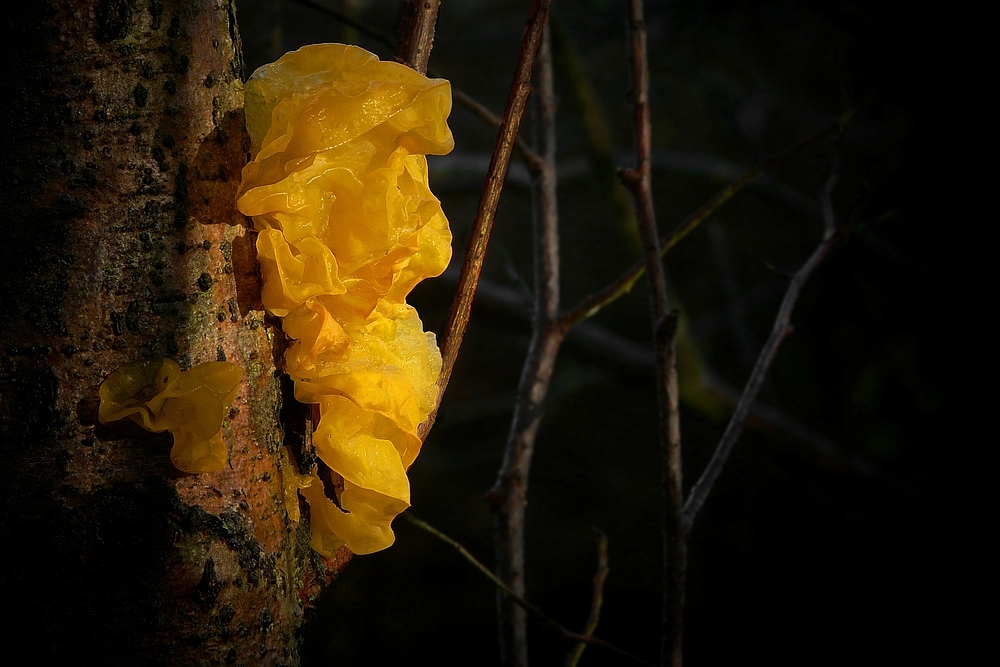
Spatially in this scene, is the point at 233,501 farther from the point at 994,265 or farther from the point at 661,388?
the point at 994,265

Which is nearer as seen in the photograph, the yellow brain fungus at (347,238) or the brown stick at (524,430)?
the yellow brain fungus at (347,238)

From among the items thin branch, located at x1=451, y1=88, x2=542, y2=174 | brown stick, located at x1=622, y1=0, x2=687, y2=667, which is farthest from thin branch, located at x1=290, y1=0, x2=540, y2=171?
brown stick, located at x1=622, y1=0, x2=687, y2=667

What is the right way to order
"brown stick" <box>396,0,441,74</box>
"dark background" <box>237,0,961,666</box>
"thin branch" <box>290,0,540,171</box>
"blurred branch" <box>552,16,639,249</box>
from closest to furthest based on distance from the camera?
"brown stick" <box>396,0,441,74</box>, "thin branch" <box>290,0,540,171</box>, "blurred branch" <box>552,16,639,249</box>, "dark background" <box>237,0,961,666</box>

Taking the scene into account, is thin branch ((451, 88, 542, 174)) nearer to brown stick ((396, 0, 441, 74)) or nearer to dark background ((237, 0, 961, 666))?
brown stick ((396, 0, 441, 74))

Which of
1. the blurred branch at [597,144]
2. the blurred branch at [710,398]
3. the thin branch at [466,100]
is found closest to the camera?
the thin branch at [466,100]

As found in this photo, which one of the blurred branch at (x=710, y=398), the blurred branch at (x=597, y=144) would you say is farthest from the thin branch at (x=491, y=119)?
the blurred branch at (x=710, y=398)

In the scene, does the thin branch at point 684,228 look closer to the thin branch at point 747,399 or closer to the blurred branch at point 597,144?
the thin branch at point 747,399

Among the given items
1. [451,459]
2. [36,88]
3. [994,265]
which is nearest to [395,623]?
[451,459]
